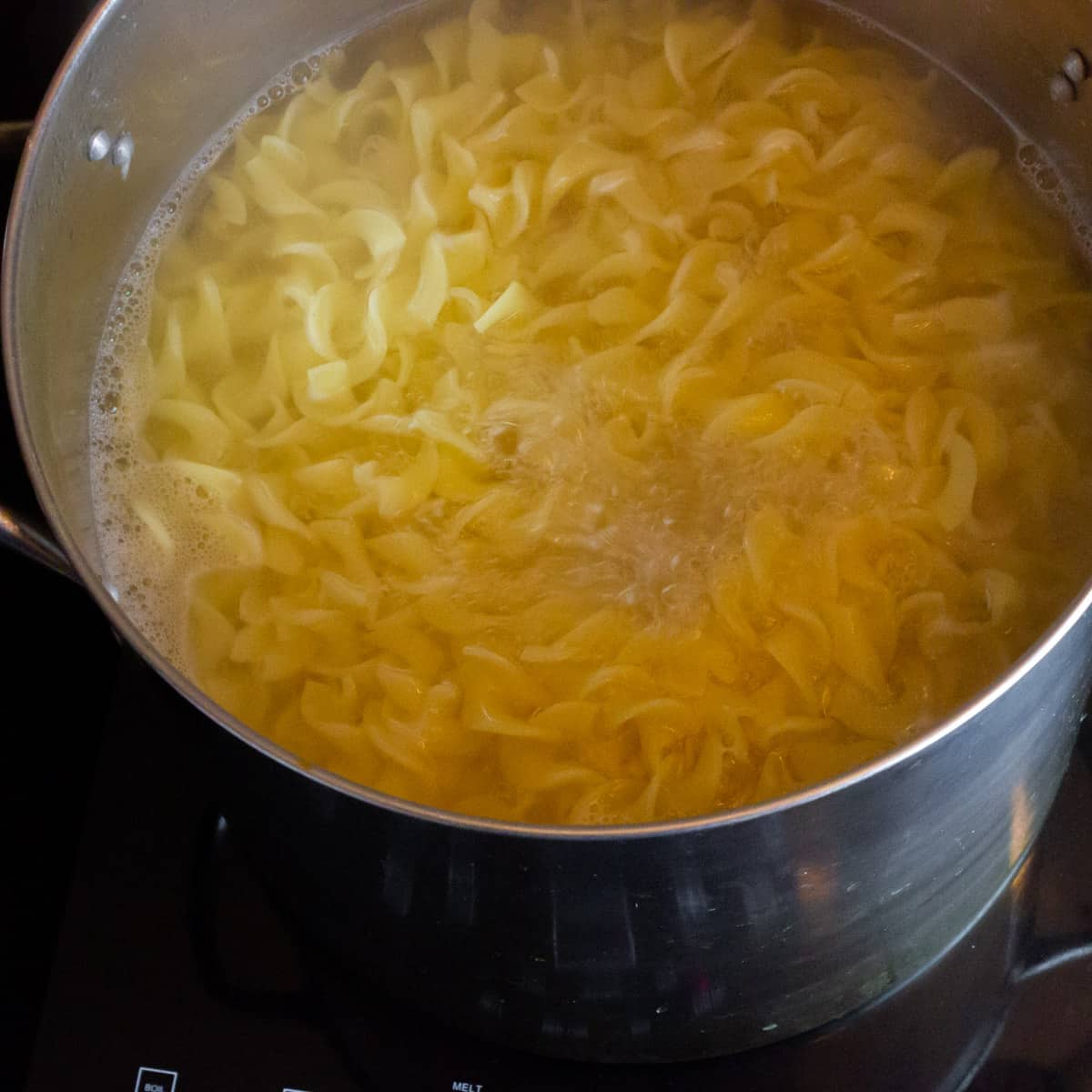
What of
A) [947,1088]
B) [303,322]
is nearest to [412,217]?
[303,322]

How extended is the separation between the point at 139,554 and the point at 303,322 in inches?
15.6

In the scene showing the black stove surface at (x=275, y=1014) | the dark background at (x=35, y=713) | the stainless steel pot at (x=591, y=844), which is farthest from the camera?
the dark background at (x=35, y=713)

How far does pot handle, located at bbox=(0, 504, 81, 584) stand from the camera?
1.15 m

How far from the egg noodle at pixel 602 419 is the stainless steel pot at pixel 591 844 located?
15 cm

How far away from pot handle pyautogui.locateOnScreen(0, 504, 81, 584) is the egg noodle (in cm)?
30

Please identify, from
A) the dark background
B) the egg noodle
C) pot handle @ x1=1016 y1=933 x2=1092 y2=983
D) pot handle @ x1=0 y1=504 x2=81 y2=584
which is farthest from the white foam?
pot handle @ x1=1016 y1=933 x2=1092 y2=983

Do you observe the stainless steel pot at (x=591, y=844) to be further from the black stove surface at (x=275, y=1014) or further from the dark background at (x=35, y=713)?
the dark background at (x=35, y=713)

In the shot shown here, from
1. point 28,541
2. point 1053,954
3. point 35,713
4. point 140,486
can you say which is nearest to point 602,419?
point 140,486

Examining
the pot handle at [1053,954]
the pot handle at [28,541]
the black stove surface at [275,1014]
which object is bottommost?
the black stove surface at [275,1014]

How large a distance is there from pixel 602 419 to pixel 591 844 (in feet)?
2.60

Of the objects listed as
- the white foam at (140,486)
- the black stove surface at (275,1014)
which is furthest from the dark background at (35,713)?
the black stove surface at (275,1014)

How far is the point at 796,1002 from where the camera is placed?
1242 mm

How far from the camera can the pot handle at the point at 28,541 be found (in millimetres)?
1149

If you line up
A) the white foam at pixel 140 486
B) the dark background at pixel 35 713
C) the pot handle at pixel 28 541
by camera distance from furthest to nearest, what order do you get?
the dark background at pixel 35 713
the white foam at pixel 140 486
the pot handle at pixel 28 541
